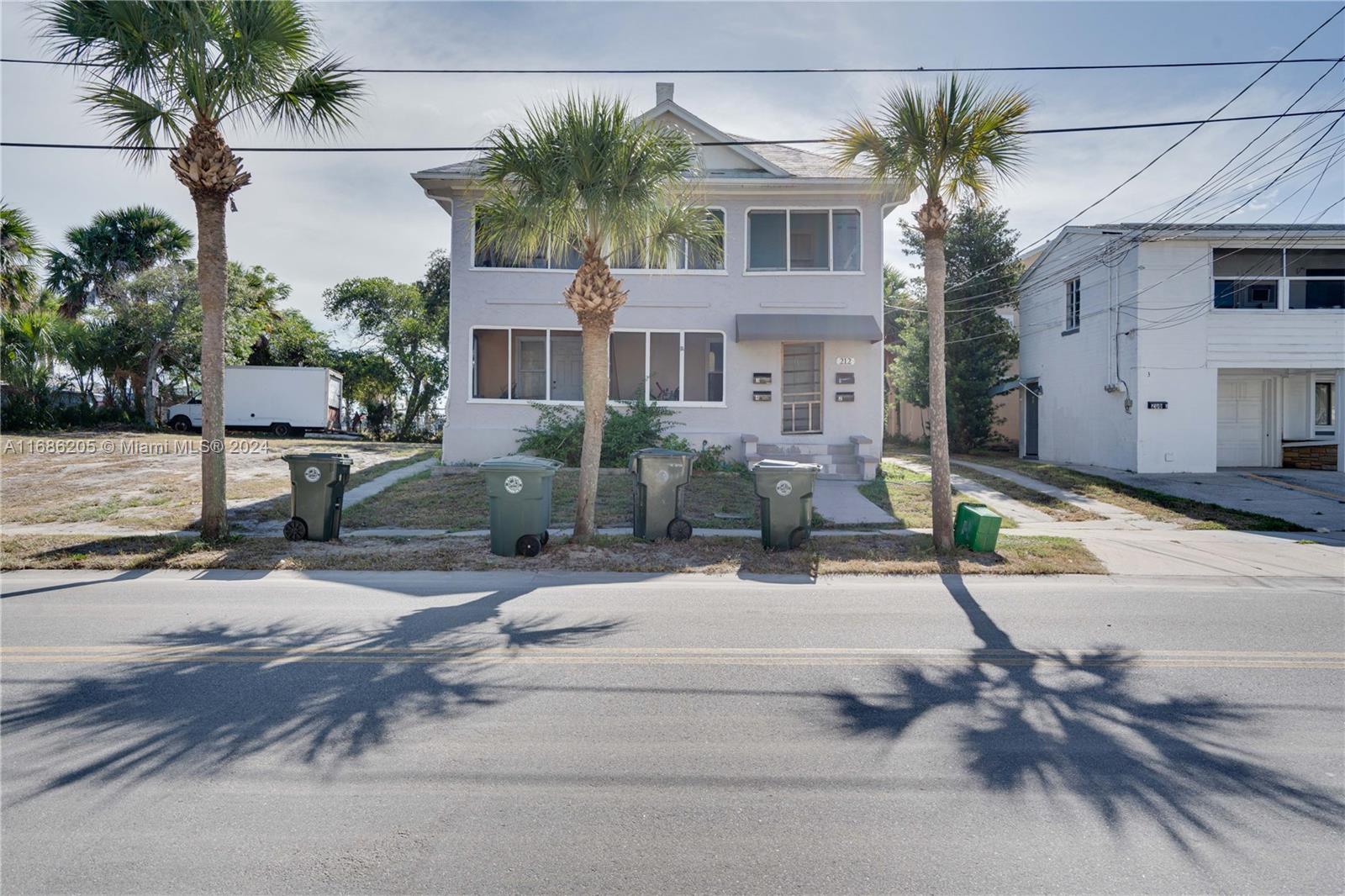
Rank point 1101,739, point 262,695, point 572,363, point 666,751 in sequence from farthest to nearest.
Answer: point 572,363
point 262,695
point 1101,739
point 666,751

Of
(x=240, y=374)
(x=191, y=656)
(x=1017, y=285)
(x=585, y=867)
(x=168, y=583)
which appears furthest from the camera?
(x=240, y=374)

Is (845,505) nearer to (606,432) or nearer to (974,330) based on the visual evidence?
(606,432)

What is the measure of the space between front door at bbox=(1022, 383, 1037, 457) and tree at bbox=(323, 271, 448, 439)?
2473 centimetres

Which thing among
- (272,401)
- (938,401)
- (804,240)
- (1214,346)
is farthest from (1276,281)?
(272,401)

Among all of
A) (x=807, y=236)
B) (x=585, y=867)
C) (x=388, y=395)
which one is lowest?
(x=585, y=867)

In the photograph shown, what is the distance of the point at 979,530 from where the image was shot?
10570 millimetres

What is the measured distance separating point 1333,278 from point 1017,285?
Answer: 901 cm

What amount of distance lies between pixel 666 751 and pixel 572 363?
15300 mm

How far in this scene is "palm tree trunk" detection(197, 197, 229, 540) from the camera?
35.2ft

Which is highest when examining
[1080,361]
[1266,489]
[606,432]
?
[1080,361]

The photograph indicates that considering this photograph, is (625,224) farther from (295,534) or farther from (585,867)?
(585,867)

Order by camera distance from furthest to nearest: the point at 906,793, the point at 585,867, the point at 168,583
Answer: the point at 168,583 < the point at 906,793 < the point at 585,867

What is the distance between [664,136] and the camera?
10.6 meters

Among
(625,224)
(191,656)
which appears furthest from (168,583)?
(625,224)
